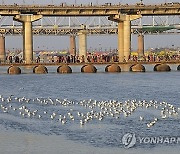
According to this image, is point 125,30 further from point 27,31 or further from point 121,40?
point 27,31

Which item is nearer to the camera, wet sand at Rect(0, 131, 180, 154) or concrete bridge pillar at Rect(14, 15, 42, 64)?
wet sand at Rect(0, 131, 180, 154)

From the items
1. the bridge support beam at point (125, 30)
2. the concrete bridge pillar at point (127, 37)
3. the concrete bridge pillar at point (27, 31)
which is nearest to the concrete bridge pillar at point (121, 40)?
the bridge support beam at point (125, 30)

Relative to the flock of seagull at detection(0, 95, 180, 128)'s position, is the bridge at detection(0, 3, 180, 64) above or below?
above

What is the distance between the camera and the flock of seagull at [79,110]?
40744mm

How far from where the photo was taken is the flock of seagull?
4074 cm

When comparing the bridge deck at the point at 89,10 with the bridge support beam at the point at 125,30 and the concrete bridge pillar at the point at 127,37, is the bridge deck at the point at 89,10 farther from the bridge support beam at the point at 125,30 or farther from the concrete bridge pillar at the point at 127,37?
the concrete bridge pillar at the point at 127,37

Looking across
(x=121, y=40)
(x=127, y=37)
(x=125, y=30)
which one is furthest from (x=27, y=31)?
(x=127, y=37)

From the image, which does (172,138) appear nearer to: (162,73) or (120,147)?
(120,147)

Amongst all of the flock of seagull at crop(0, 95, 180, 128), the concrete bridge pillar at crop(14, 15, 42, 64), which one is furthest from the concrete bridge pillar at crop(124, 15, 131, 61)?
the flock of seagull at crop(0, 95, 180, 128)

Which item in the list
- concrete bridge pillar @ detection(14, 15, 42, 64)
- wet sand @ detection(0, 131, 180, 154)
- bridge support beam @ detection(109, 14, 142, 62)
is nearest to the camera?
wet sand @ detection(0, 131, 180, 154)

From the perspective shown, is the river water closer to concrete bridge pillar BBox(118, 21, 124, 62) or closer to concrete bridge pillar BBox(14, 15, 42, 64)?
concrete bridge pillar BBox(14, 15, 42, 64)

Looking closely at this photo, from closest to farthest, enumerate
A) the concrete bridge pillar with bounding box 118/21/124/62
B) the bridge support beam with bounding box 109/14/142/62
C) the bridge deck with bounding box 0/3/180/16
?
the bridge deck with bounding box 0/3/180/16 < the bridge support beam with bounding box 109/14/142/62 < the concrete bridge pillar with bounding box 118/21/124/62

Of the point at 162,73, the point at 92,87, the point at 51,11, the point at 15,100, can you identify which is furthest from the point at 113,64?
the point at 15,100

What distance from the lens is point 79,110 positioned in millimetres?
46094
